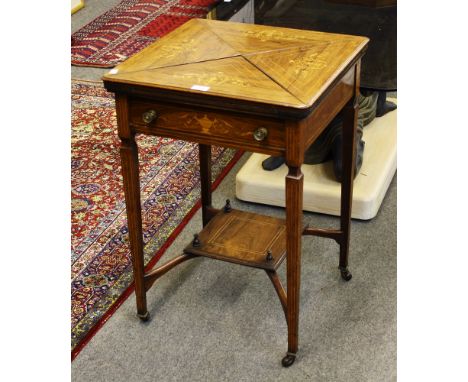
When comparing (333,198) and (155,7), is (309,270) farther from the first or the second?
(155,7)

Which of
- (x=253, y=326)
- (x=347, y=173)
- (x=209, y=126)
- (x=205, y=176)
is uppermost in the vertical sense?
(x=209, y=126)

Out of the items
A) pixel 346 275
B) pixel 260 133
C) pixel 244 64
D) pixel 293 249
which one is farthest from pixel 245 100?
pixel 346 275

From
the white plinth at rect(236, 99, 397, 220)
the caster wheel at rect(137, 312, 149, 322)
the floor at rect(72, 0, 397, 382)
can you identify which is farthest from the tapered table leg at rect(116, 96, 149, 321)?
the white plinth at rect(236, 99, 397, 220)

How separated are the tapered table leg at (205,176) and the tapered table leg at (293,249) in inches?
25.5

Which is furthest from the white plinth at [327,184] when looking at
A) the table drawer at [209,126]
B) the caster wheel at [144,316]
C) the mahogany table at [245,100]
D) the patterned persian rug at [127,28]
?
the patterned persian rug at [127,28]

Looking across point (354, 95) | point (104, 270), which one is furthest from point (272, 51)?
point (104, 270)

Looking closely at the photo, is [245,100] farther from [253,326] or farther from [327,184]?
[327,184]

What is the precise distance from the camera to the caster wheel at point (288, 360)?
2311mm

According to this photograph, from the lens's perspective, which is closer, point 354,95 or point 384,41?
point 354,95

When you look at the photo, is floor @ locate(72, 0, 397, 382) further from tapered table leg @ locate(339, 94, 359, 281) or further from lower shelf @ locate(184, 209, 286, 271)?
lower shelf @ locate(184, 209, 286, 271)

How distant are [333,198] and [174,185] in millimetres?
712

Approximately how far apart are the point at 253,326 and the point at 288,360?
0.22m

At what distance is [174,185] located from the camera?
10.9ft

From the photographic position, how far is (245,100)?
1.92m
